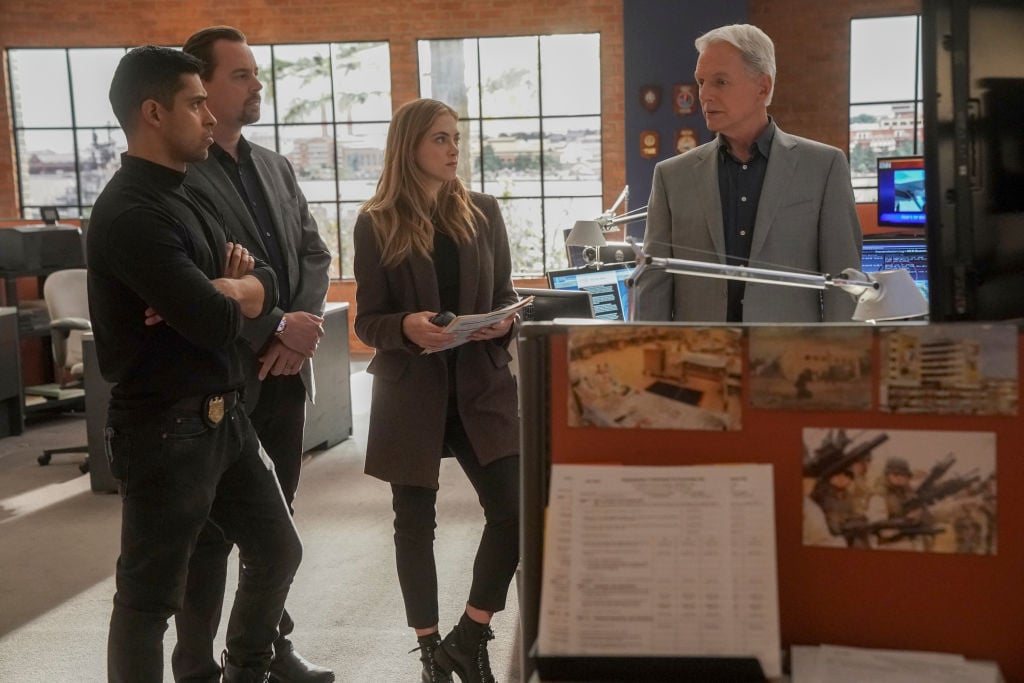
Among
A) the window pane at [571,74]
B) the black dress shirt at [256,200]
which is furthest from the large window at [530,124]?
the black dress shirt at [256,200]

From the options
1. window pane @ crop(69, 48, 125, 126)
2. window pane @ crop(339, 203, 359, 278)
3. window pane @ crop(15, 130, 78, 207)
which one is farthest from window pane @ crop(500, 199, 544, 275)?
window pane @ crop(15, 130, 78, 207)

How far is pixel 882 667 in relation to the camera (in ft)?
3.70

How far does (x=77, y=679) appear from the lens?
278 cm

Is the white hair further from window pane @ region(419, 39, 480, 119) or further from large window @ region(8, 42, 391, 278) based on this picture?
large window @ region(8, 42, 391, 278)

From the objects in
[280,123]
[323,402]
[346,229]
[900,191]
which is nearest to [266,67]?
[280,123]

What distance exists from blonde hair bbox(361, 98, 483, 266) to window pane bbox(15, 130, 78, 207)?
327 inches

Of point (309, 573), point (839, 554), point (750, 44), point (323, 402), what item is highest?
point (750, 44)

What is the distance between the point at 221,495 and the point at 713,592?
4.34 feet

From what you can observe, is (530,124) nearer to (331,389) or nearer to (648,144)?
(648,144)

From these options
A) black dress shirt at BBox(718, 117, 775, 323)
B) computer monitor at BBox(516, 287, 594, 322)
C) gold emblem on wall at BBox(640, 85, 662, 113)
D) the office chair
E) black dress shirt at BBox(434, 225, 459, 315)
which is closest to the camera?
black dress shirt at BBox(718, 117, 775, 323)

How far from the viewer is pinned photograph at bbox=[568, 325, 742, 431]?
1.17 m

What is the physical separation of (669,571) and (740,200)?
4.17ft

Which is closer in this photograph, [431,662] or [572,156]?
[431,662]

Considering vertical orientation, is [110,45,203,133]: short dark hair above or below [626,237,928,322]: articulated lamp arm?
above
